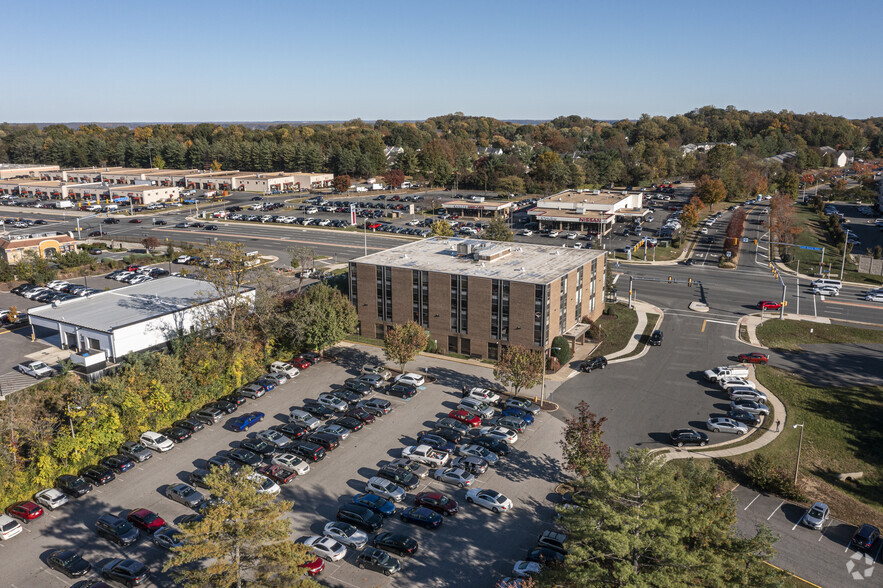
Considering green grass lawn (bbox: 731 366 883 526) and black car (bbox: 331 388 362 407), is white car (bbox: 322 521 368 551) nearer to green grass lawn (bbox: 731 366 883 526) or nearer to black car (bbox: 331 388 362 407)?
black car (bbox: 331 388 362 407)

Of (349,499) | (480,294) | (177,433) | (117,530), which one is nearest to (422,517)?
(349,499)

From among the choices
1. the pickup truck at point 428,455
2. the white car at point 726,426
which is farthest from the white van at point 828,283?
the pickup truck at point 428,455

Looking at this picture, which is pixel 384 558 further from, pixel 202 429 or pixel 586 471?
pixel 202 429

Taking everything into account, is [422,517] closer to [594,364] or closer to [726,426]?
[726,426]

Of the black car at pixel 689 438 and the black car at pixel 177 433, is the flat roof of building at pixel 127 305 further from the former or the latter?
the black car at pixel 689 438

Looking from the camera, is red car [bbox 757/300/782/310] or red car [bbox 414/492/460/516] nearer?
red car [bbox 414/492/460/516]

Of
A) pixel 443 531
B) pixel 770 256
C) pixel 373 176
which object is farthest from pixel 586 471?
pixel 373 176

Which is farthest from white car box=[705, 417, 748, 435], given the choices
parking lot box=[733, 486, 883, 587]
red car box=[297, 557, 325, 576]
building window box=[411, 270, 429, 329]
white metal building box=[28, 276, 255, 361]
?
white metal building box=[28, 276, 255, 361]
